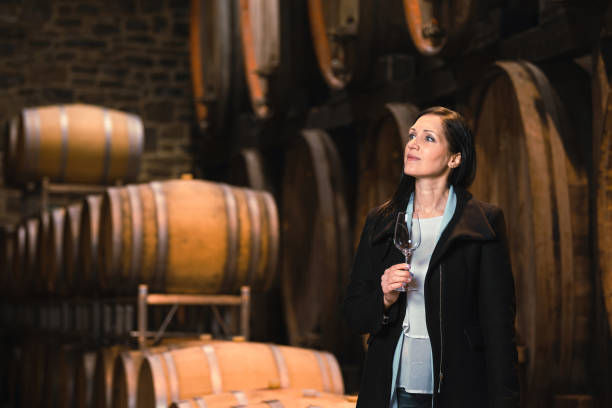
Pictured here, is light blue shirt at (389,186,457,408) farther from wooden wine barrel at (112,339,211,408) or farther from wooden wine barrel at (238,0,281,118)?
wooden wine barrel at (238,0,281,118)

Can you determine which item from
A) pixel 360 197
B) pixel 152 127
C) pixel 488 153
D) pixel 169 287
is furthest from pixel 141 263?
pixel 152 127

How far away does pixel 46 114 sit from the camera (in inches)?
263

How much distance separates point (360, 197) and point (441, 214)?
112 inches

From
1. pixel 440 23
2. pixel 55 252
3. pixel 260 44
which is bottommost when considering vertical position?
pixel 55 252

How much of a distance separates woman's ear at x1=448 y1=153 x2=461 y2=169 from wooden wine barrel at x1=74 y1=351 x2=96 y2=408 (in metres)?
3.33

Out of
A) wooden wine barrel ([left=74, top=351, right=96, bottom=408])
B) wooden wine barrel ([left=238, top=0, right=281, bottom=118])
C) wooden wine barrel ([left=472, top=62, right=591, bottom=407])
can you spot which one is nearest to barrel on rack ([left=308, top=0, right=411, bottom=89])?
wooden wine barrel ([left=238, top=0, right=281, bottom=118])

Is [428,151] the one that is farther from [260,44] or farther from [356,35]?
[260,44]

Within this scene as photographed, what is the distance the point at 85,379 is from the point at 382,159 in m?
1.99

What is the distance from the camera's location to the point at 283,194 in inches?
249

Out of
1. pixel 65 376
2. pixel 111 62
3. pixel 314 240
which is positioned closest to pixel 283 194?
pixel 314 240


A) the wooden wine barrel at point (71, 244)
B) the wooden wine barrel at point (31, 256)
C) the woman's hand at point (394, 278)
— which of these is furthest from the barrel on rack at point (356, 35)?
the woman's hand at point (394, 278)

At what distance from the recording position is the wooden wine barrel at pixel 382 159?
4.61 meters

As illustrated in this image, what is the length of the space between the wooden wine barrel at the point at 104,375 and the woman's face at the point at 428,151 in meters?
2.83

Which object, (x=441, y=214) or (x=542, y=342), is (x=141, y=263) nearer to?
(x=542, y=342)
